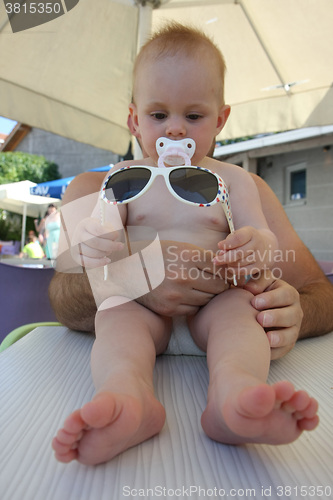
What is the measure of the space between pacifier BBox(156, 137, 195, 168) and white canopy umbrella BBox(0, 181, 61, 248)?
545 cm

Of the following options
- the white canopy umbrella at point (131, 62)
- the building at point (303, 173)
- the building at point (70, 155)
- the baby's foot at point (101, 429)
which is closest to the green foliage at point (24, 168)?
the building at point (70, 155)

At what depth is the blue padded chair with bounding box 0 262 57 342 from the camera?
2.32 m

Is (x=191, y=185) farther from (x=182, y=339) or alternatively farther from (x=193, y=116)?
(x=182, y=339)

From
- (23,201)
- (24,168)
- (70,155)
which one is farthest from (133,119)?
(70,155)

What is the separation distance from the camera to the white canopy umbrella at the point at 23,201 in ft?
20.5

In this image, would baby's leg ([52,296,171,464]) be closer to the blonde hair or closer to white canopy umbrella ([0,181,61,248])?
the blonde hair

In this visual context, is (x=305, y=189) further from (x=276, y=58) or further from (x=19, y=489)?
(x=19, y=489)

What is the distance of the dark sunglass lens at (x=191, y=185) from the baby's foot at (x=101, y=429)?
59cm

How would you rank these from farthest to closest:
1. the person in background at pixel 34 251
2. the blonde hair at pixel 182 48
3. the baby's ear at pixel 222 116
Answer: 1. the person in background at pixel 34 251
2. the baby's ear at pixel 222 116
3. the blonde hair at pixel 182 48

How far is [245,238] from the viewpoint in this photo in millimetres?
993

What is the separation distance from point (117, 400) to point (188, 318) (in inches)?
22.7

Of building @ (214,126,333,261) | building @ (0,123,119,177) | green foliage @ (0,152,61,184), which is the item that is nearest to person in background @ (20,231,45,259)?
building @ (214,126,333,261)

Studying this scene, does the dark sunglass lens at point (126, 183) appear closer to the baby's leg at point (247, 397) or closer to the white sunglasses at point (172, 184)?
the white sunglasses at point (172, 184)

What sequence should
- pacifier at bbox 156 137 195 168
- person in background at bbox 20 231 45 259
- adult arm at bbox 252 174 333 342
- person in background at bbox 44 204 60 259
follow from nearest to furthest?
pacifier at bbox 156 137 195 168 → adult arm at bbox 252 174 333 342 → person in background at bbox 44 204 60 259 → person in background at bbox 20 231 45 259
